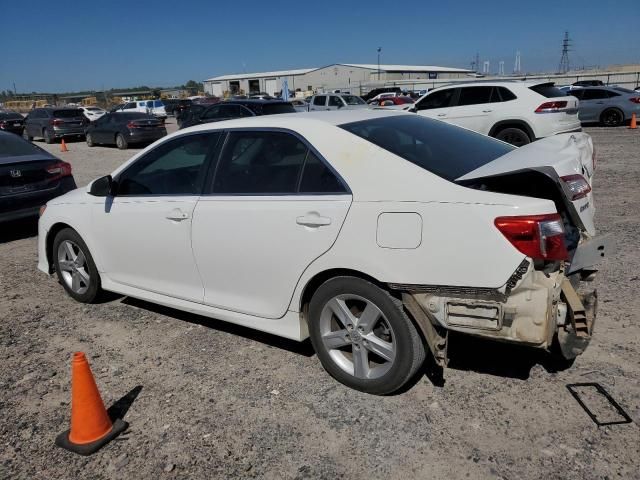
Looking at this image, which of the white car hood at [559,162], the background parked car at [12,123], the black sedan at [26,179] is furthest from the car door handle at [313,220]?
the background parked car at [12,123]

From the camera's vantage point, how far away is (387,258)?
9.24 ft

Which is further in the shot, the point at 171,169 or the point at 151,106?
the point at 151,106

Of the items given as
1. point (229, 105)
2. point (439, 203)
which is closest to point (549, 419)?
point (439, 203)

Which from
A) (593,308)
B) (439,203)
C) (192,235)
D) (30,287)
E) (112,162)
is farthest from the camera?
(112,162)

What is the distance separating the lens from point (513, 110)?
11.5 metres

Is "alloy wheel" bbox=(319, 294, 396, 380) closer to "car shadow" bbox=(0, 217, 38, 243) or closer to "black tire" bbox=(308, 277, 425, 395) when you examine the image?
"black tire" bbox=(308, 277, 425, 395)

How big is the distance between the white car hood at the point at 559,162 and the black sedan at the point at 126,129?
18050 millimetres

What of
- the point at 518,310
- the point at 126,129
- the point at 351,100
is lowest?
the point at 518,310

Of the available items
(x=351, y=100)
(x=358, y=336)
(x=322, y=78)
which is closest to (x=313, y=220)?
(x=358, y=336)

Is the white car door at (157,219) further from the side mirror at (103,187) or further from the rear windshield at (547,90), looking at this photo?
the rear windshield at (547,90)

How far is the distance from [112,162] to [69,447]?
1428cm

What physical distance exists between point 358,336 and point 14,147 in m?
6.82

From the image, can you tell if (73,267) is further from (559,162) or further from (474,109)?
(474,109)

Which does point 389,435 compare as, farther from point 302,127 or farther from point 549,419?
point 302,127
